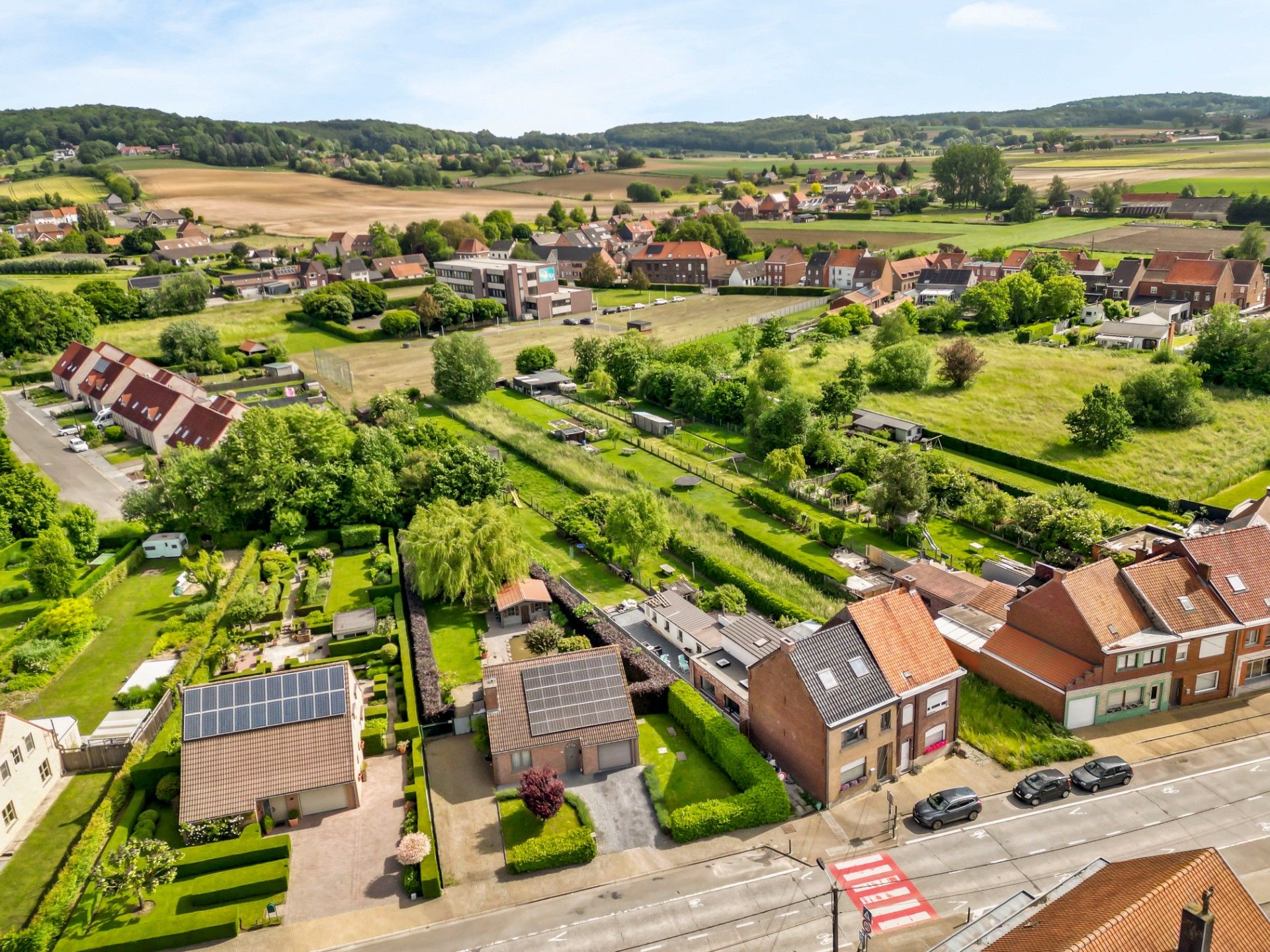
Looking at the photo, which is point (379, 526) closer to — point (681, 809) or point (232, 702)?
point (232, 702)

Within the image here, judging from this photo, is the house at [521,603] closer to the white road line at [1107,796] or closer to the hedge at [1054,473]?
the white road line at [1107,796]

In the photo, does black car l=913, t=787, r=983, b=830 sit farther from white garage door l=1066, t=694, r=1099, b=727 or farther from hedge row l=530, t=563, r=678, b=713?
hedge row l=530, t=563, r=678, b=713

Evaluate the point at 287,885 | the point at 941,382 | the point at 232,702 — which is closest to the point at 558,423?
the point at 941,382

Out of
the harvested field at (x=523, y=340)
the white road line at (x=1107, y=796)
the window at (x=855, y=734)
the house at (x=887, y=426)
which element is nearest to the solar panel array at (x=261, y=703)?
the window at (x=855, y=734)

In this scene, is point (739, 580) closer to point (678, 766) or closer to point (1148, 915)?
point (678, 766)

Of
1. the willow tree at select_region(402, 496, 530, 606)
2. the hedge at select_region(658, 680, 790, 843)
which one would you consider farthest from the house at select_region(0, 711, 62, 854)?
the hedge at select_region(658, 680, 790, 843)
